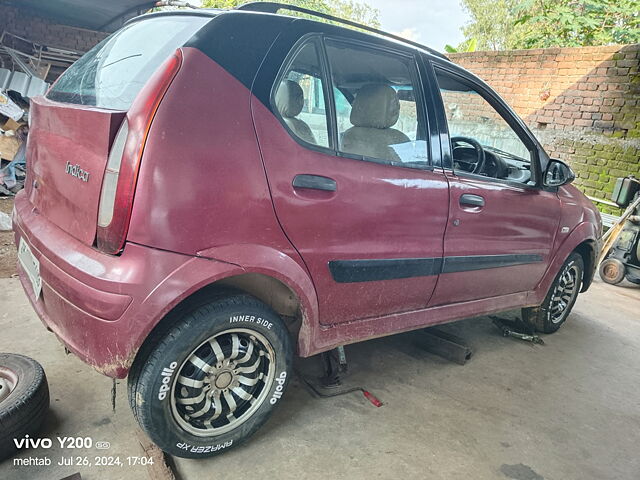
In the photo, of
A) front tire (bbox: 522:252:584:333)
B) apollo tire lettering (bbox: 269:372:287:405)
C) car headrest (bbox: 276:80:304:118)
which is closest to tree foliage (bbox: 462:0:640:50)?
front tire (bbox: 522:252:584:333)

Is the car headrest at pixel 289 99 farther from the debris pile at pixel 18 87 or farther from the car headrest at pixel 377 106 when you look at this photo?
the debris pile at pixel 18 87

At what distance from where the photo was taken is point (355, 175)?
1.95 meters

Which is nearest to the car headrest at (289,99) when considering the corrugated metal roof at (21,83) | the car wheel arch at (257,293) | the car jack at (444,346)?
the car wheel arch at (257,293)

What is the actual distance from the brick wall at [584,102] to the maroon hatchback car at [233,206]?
5790 millimetres

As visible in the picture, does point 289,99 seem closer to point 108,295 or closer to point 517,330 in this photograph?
point 108,295

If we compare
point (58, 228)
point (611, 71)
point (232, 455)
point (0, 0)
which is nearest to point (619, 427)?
point (232, 455)

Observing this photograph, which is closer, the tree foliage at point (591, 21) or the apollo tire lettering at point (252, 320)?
the apollo tire lettering at point (252, 320)

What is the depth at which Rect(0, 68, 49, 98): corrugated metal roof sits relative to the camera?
23.4ft

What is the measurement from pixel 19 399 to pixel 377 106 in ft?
6.43

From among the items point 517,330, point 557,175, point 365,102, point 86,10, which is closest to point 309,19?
point 365,102

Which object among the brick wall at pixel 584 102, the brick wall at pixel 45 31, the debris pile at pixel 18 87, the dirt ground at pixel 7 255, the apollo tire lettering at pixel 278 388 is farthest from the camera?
the brick wall at pixel 45 31

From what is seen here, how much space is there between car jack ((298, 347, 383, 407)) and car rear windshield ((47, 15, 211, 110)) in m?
1.56

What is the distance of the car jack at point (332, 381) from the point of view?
7.70 ft

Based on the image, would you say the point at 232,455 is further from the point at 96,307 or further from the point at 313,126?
the point at 313,126
